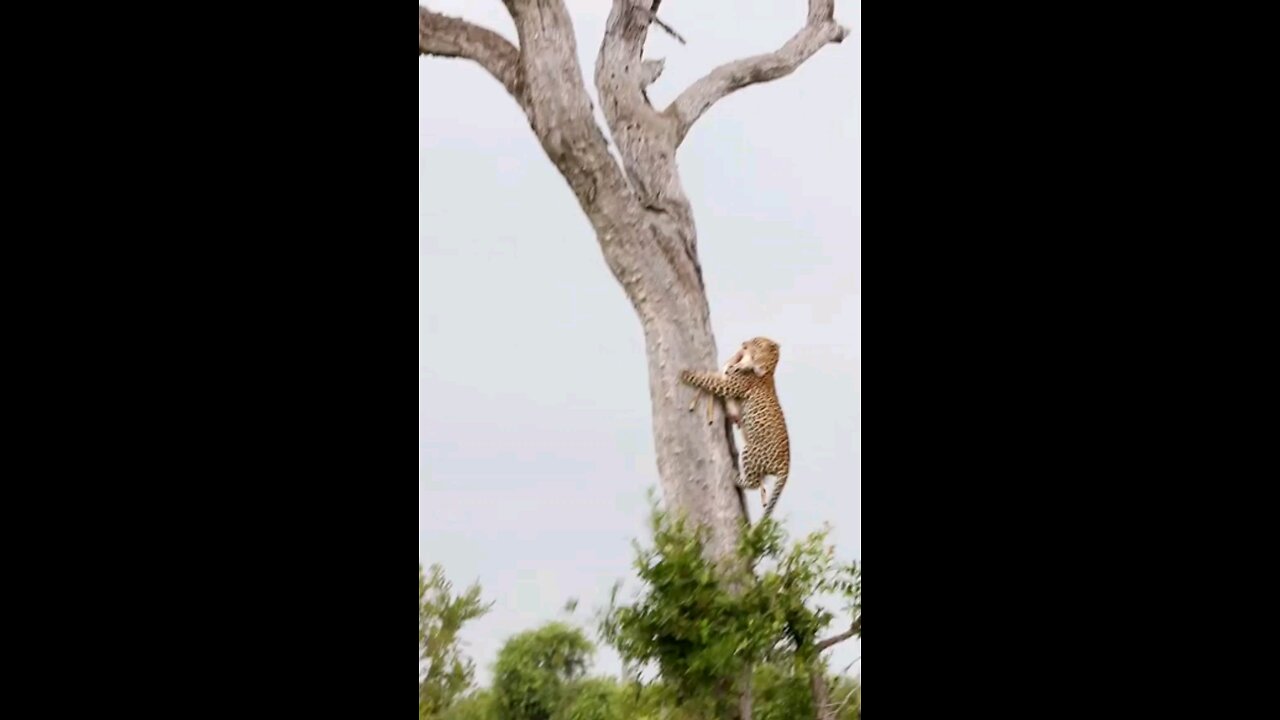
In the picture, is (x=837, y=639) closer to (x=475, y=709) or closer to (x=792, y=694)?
(x=792, y=694)

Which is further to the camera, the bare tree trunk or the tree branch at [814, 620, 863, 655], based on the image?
the bare tree trunk

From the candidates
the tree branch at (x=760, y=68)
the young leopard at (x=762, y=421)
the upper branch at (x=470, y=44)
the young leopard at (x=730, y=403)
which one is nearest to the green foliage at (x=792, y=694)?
the young leopard at (x=762, y=421)

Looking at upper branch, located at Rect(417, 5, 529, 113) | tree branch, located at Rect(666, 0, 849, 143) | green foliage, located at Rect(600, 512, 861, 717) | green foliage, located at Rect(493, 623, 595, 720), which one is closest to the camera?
green foliage, located at Rect(600, 512, 861, 717)

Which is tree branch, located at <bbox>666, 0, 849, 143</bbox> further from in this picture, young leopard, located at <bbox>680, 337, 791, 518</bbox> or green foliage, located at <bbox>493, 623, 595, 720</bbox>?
green foliage, located at <bbox>493, 623, 595, 720</bbox>

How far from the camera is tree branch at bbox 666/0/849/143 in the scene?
431 centimetres

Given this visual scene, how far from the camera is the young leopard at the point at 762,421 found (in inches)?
156

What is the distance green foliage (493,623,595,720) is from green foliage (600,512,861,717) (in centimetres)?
31

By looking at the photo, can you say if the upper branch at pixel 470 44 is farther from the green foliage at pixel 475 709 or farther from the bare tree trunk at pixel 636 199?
the green foliage at pixel 475 709

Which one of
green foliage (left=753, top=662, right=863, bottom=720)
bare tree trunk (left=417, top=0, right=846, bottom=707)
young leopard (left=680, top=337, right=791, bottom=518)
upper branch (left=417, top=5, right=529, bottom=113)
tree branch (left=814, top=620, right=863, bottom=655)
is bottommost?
green foliage (left=753, top=662, right=863, bottom=720)

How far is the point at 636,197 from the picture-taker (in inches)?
163

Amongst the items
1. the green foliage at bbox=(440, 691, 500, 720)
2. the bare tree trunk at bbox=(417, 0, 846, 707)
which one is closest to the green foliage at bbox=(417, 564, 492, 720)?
the green foliage at bbox=(440, 691, 500, 720)

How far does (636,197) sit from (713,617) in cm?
126
